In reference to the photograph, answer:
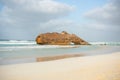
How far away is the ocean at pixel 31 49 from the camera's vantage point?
2.61 meters

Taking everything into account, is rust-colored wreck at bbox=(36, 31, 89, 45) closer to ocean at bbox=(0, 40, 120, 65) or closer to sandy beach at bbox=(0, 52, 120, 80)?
ocean at bbox=(0, 40, 120, 65)

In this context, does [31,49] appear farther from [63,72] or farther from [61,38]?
→ [63,72]

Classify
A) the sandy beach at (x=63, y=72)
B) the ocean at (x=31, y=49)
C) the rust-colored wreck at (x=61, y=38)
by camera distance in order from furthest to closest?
the ocean at (x=31, y=49) < the rust-colored wreck at (x=61, y=38) < the sandy beach at (x=63, y=72)

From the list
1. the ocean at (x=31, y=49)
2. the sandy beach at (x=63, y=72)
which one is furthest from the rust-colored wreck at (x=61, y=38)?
the sandy beach at (x=63, y=72)

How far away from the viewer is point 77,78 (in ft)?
7.45

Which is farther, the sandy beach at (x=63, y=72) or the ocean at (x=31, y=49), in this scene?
the ocean at (x=31, y=49)

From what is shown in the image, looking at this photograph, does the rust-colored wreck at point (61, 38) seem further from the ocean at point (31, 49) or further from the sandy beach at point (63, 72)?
the sandy beach at point (63, 72)

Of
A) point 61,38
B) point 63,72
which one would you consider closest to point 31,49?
point 61,38

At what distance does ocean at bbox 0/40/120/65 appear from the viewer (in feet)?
8.55

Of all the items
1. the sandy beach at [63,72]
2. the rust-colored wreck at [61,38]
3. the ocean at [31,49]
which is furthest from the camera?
the ocean at [31,49]

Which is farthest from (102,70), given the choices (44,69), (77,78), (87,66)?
(44,69)

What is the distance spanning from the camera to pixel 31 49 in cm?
323

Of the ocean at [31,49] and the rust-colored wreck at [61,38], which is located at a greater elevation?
the rust-colored wreck at [61,38]

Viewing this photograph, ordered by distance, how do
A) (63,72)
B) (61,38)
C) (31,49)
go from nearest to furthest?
(63,72) < (61,38) < (31,49)
